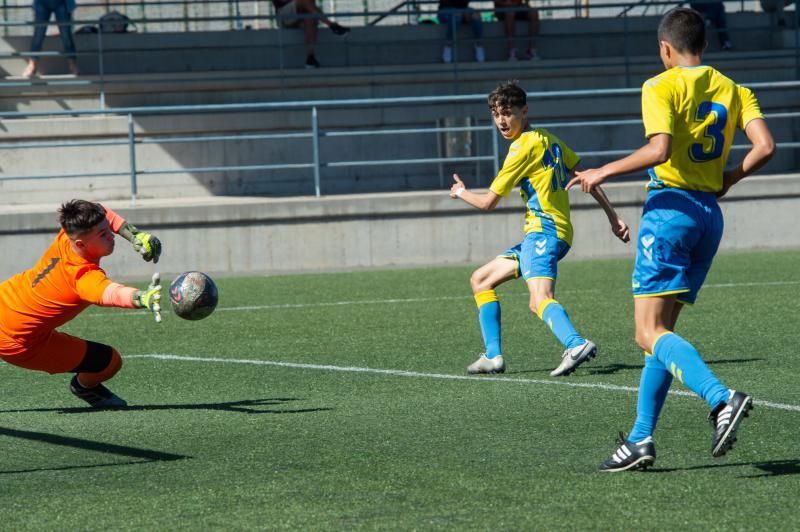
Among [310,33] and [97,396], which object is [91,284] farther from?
[310,33]

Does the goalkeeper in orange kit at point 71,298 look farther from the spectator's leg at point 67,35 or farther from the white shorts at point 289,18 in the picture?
the white shorts at point 289,18

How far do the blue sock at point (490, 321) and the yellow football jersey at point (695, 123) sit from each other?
122 inches

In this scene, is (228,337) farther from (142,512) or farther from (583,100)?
(583,100)

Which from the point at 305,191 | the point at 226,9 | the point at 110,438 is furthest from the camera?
the point at 226,9

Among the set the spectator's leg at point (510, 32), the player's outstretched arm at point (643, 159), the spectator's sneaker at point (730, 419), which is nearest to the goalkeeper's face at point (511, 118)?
the player's outstretched arm at point (643, 159)

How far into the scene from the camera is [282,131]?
20125 mm

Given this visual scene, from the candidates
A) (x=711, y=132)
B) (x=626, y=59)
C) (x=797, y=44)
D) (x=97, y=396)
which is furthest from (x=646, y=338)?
(x=797, y=44)

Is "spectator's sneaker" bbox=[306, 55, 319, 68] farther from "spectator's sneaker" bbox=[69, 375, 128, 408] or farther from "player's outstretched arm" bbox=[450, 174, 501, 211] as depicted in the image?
"spectator's sneaker" bbox=[69, 375, 128, 408]

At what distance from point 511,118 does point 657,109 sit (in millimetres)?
2884

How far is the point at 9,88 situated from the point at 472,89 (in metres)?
7.04

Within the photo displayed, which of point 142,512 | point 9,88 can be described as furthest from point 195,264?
point 142,512

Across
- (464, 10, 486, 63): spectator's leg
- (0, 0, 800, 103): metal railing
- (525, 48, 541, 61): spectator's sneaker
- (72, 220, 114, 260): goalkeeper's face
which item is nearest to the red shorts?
(72, 220, 114, 260): goalkeeper's face

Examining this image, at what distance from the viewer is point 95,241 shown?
7.04m

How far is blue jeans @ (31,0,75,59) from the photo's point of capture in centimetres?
2042
